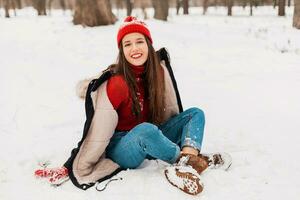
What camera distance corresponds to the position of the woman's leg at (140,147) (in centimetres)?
328

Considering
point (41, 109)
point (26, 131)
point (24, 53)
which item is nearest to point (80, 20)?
point (24, 53)

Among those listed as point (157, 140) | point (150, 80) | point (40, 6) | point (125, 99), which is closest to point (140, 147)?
point (157, 140)

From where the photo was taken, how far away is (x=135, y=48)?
3471 mm

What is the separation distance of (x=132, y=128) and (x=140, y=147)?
0.29m

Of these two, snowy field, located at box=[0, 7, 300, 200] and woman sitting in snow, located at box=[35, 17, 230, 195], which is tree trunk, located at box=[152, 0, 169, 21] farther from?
woman sitting in snow, located at box=[35, 17, 230, 195]

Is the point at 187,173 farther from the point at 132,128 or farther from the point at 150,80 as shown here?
the point at 150,80

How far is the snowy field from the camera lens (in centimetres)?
336

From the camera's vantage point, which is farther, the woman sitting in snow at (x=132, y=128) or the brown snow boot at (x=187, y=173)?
the woman sitting in snow at (x=132, y=128)

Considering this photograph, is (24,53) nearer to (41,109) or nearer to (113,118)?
(41,109)

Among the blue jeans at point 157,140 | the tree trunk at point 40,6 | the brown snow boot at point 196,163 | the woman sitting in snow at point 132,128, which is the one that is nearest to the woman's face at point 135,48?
the woman sitting in snow at point 132,128

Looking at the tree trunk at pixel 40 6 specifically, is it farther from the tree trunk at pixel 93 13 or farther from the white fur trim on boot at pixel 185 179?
the white fur trim on boot at pixel 185 179

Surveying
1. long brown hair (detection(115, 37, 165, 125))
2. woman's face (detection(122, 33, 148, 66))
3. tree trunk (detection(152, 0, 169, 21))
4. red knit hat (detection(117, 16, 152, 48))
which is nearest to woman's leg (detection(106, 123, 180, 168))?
long brown hair (detection(115, 37, 165, 125))

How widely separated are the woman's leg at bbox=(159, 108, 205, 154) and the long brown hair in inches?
6.5

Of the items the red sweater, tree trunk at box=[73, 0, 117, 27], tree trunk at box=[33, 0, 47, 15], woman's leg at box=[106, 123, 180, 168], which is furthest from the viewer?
tree trunk at box=[33, 0, 47, 15]
